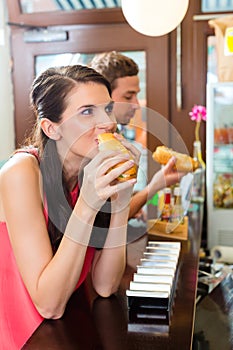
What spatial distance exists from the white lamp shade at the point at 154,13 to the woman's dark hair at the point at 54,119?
1104 mm

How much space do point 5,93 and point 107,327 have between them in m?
2.66

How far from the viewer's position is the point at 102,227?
1.11 m

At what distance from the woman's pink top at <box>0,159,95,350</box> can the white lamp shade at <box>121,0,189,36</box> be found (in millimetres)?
1371

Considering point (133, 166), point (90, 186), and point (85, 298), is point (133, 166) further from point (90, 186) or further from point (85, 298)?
point (85, 298)

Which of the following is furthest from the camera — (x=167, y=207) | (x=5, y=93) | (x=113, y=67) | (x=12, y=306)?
(x=5, y=93)

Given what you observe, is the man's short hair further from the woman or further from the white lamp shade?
the woman

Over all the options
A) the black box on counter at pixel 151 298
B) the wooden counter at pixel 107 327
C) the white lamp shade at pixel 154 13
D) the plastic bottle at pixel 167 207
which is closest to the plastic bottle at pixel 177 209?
the plastic bottle at pixel 167 207

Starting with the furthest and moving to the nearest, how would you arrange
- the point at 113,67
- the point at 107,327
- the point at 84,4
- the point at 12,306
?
the point at 84,4
the point at 113,67
the point at 12,306
the point at 107,327

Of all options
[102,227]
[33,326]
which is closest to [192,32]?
[102,227]

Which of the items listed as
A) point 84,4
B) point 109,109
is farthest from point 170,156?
point 84,4

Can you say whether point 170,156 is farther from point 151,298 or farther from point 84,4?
point 84,4

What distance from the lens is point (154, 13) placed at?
6.89ft

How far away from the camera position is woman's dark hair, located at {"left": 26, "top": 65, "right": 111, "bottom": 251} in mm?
1059

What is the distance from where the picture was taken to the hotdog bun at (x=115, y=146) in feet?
2.96
